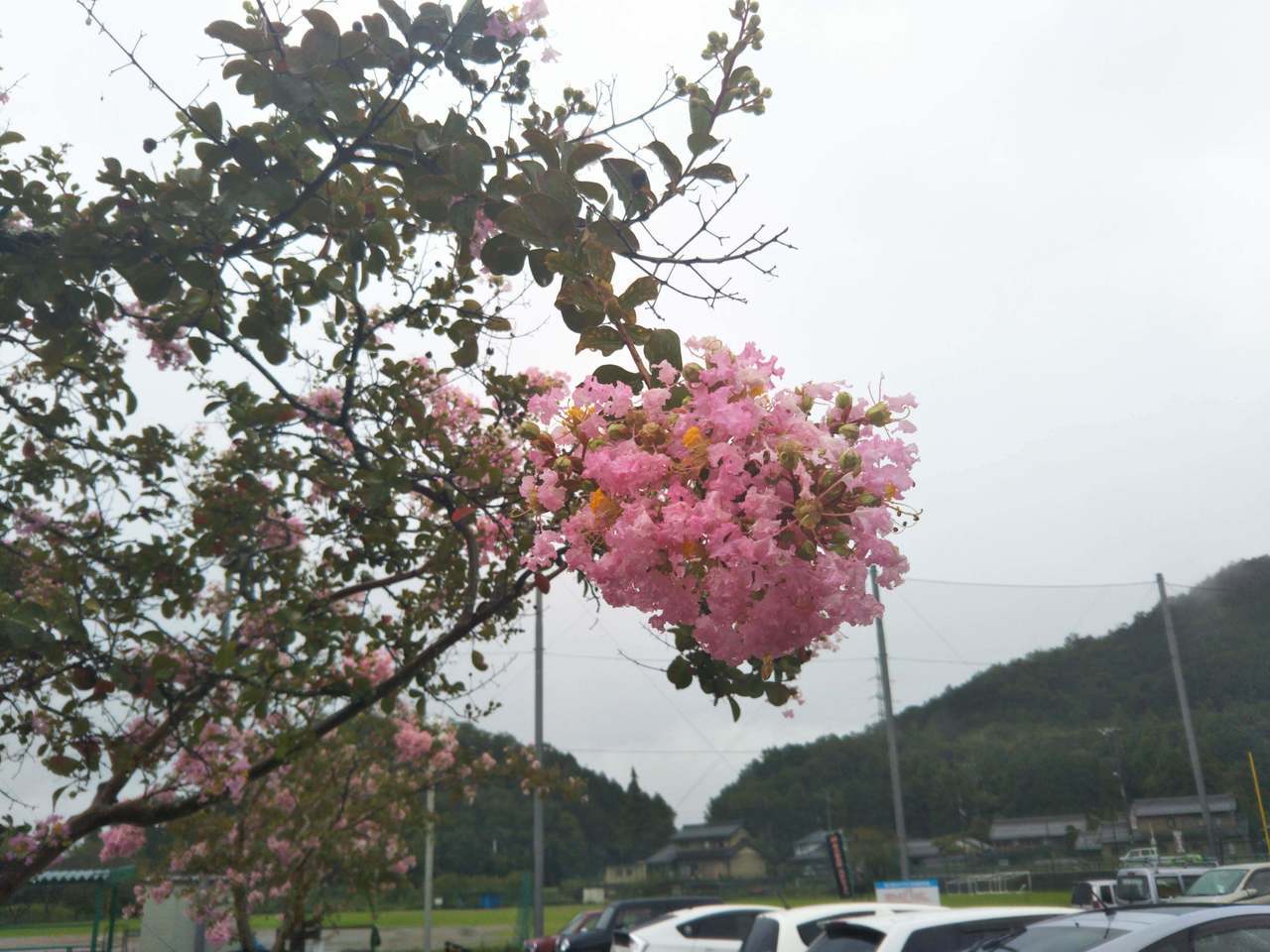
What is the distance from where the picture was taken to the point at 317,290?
140 inches

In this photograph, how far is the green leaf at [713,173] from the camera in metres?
2.55

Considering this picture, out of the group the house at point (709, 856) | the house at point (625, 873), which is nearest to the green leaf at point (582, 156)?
the house at point (709, 856)

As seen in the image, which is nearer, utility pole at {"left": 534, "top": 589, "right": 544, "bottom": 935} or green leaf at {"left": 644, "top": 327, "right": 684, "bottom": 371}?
green leaf at {"left": 644, "top": 327, "right": 684, "bottom": 371}

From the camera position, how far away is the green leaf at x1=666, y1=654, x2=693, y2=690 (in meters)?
1.69

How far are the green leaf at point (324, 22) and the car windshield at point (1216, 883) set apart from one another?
12619mm

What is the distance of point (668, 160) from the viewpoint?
2.52m

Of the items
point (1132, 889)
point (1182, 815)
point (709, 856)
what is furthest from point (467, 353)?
point (709, 856)

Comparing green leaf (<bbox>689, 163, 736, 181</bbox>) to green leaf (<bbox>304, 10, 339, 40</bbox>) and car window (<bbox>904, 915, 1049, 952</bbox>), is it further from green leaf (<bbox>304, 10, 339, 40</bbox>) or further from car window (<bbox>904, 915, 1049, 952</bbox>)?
car window (<bbox>904, 915, 1049, 952</bbox>)

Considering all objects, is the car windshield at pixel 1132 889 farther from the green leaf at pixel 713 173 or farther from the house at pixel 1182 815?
the green leaf at pixel 713 173

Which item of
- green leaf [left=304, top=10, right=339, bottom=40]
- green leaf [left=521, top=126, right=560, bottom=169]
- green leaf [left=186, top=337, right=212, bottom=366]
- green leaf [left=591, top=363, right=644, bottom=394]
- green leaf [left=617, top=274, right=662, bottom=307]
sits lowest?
green leaf [left=591, top=363, right=644, bottom=394]

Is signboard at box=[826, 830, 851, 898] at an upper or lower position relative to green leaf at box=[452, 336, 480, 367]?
lower

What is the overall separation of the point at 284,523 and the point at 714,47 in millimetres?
3621

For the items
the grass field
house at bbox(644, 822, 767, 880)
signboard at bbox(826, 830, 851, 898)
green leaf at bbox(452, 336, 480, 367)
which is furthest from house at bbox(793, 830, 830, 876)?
green leaf at bbox(452, 336, 480, 367)

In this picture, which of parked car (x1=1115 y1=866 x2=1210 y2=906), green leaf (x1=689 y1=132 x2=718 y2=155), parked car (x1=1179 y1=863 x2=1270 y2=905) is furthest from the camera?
parked car (x1=1115 y1=866 x2=1210 y2=906)
